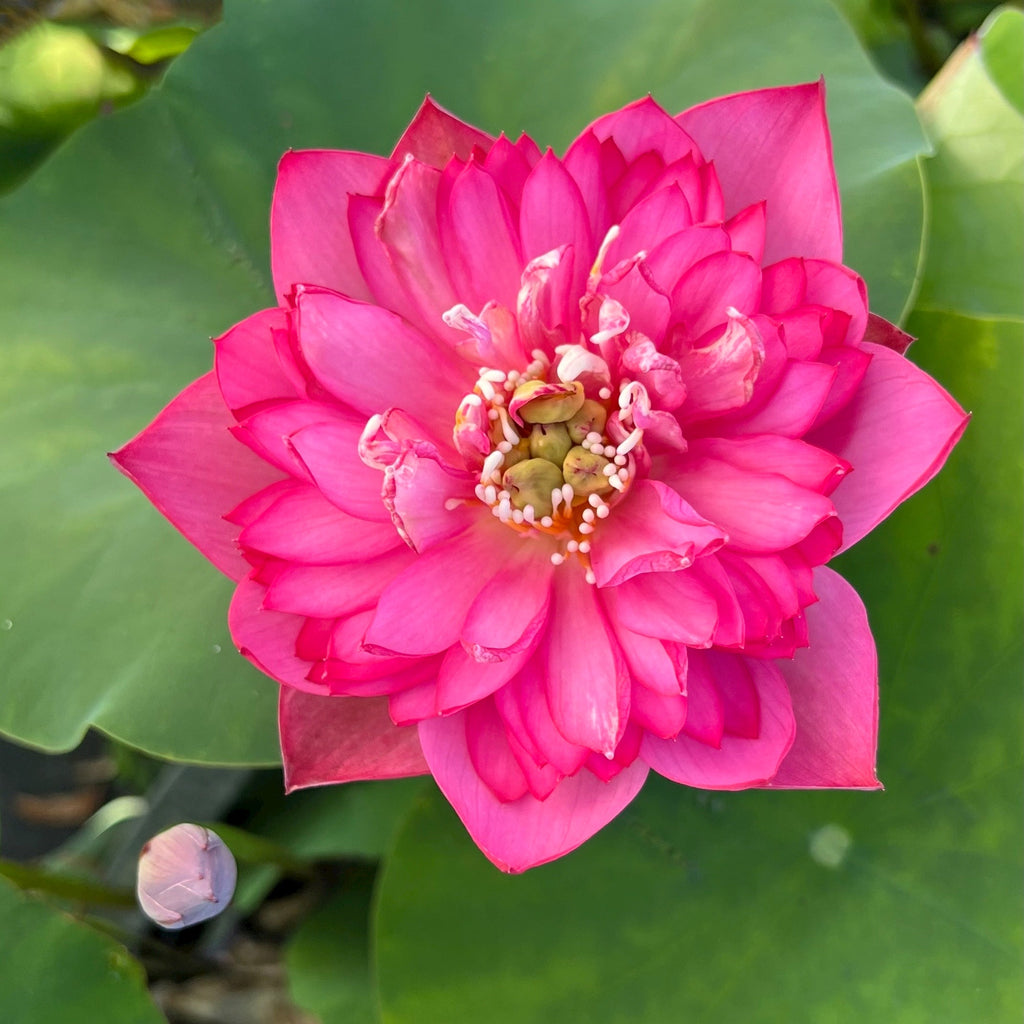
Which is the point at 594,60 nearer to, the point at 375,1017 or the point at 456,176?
the point at 456,176

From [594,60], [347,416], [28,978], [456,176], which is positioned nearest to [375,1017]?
[28,978]

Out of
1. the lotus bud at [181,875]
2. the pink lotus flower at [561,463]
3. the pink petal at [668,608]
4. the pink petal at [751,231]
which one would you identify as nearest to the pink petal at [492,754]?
the pink lotus flower at [561,463]

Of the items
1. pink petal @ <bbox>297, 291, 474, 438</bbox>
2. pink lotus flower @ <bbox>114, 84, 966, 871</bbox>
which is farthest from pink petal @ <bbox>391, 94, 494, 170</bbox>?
pink petal @ <bbox>297, 291, 474, 438</bbox>

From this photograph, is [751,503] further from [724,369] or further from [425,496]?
[425,496]

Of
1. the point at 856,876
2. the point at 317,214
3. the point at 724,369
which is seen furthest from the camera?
the point at 856,876

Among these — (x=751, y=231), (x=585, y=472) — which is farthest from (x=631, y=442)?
(x=751, y=231)

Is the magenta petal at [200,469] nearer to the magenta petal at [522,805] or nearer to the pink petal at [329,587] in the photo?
the pink petal at [329,587]
